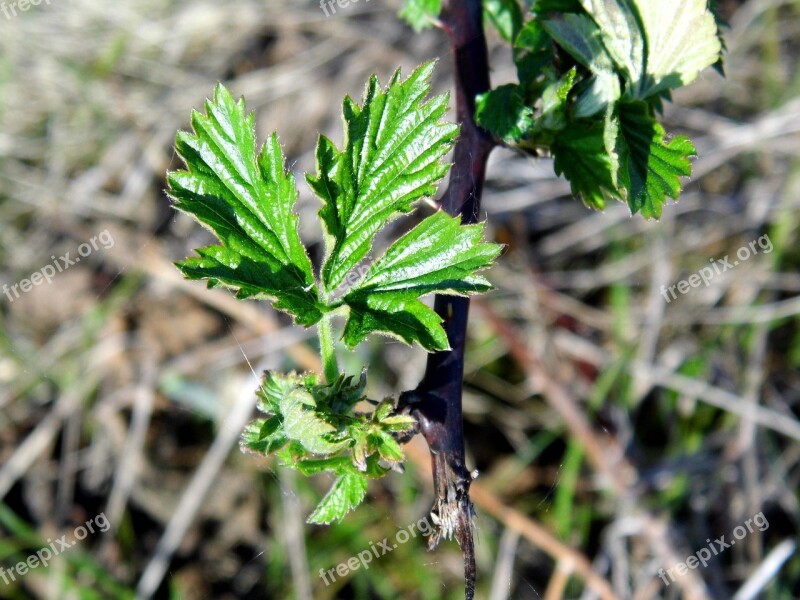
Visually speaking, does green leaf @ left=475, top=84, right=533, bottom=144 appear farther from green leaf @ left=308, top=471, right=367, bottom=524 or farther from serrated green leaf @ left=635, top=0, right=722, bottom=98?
green leaf @ left=308, top=471, right=367, bottom=524

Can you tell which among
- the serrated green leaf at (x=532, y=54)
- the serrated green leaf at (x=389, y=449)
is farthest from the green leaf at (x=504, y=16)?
the serrated green leaf at (x=389, y=449)

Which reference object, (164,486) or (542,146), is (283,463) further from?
(164,486)

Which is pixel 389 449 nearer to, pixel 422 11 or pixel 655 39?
pixel 655 39

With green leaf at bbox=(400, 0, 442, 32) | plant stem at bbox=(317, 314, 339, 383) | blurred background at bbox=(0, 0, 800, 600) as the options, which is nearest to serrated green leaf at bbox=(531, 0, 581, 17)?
green leaf at bbox=(400, 0, 442, 32)

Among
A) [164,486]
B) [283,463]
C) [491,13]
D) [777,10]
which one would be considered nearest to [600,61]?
[491,13]

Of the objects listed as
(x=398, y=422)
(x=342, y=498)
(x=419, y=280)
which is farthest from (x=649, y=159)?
(x=342, y=498)

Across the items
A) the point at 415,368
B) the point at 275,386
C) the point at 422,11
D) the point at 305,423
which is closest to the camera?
the point at 305,423
